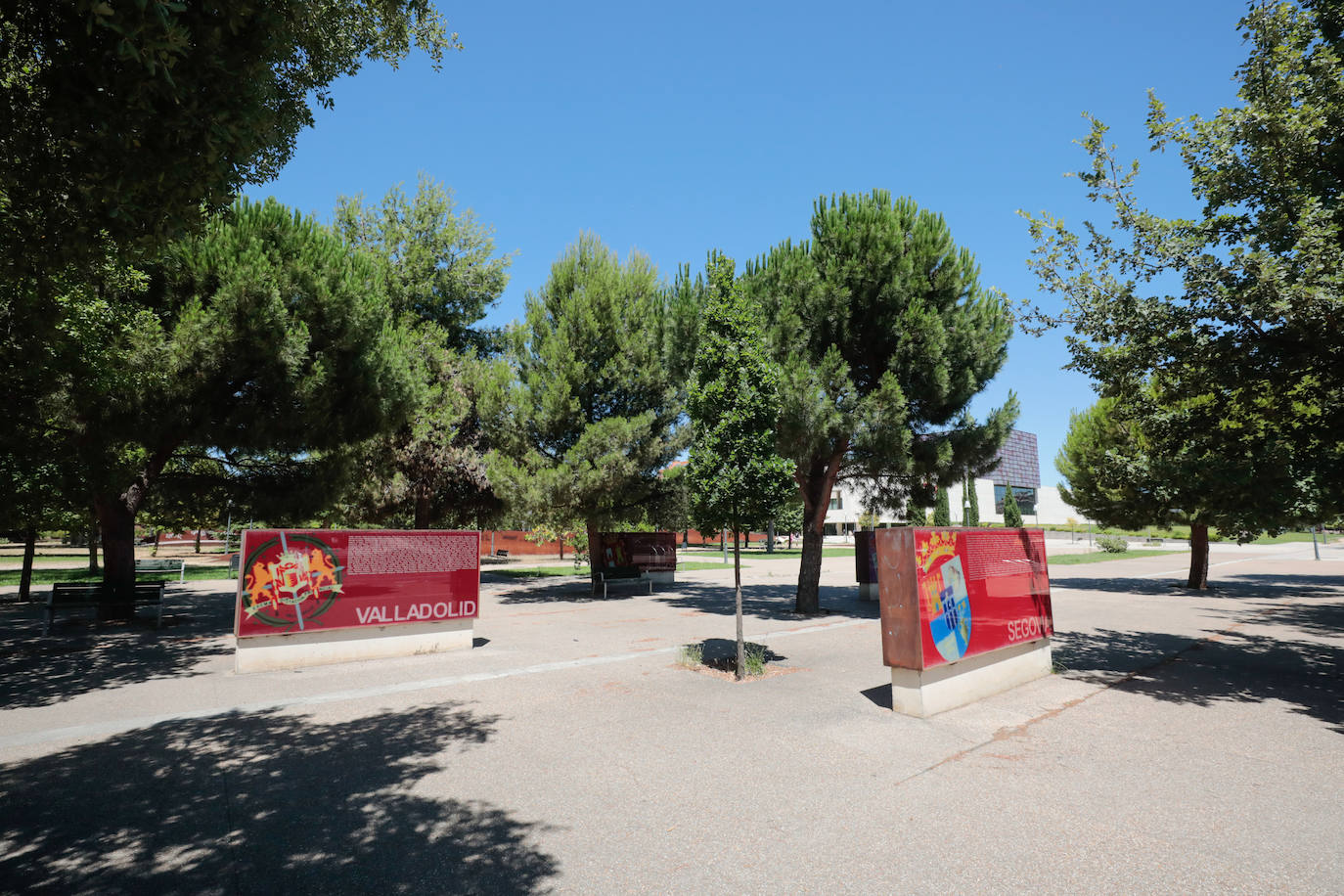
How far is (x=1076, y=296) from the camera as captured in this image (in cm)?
879

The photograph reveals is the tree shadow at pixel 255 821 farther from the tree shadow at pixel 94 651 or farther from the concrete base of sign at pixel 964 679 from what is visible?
the concrete base of sign at pixel 964 679

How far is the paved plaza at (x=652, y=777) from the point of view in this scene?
374 centimetres

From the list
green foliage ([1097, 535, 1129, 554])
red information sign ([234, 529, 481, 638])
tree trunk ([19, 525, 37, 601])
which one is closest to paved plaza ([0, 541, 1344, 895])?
red information sign ([234, 529, 481, 638])

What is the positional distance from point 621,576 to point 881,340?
11.2 m

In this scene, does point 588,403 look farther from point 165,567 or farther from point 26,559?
point 165,567

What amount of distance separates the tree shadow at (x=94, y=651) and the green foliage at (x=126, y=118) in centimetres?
626

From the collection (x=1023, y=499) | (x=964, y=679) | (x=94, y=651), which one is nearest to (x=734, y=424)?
(x=964, y=679)

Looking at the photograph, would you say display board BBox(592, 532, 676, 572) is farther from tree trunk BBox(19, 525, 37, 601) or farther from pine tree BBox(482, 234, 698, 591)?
tree trunk BBox(19, 525, 37, 601)

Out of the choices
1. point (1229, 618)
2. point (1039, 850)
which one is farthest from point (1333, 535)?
point (1039, 850)

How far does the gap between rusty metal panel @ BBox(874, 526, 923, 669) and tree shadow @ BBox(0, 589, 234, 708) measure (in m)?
9.50

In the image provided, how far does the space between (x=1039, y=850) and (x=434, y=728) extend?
544 centimetres

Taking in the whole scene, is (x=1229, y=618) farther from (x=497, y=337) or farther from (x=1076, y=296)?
(x=497, y=337)

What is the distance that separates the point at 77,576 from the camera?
2394 cm

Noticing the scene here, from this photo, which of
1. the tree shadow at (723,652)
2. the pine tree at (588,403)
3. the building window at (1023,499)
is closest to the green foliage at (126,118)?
the tree shadow at (723,652)
